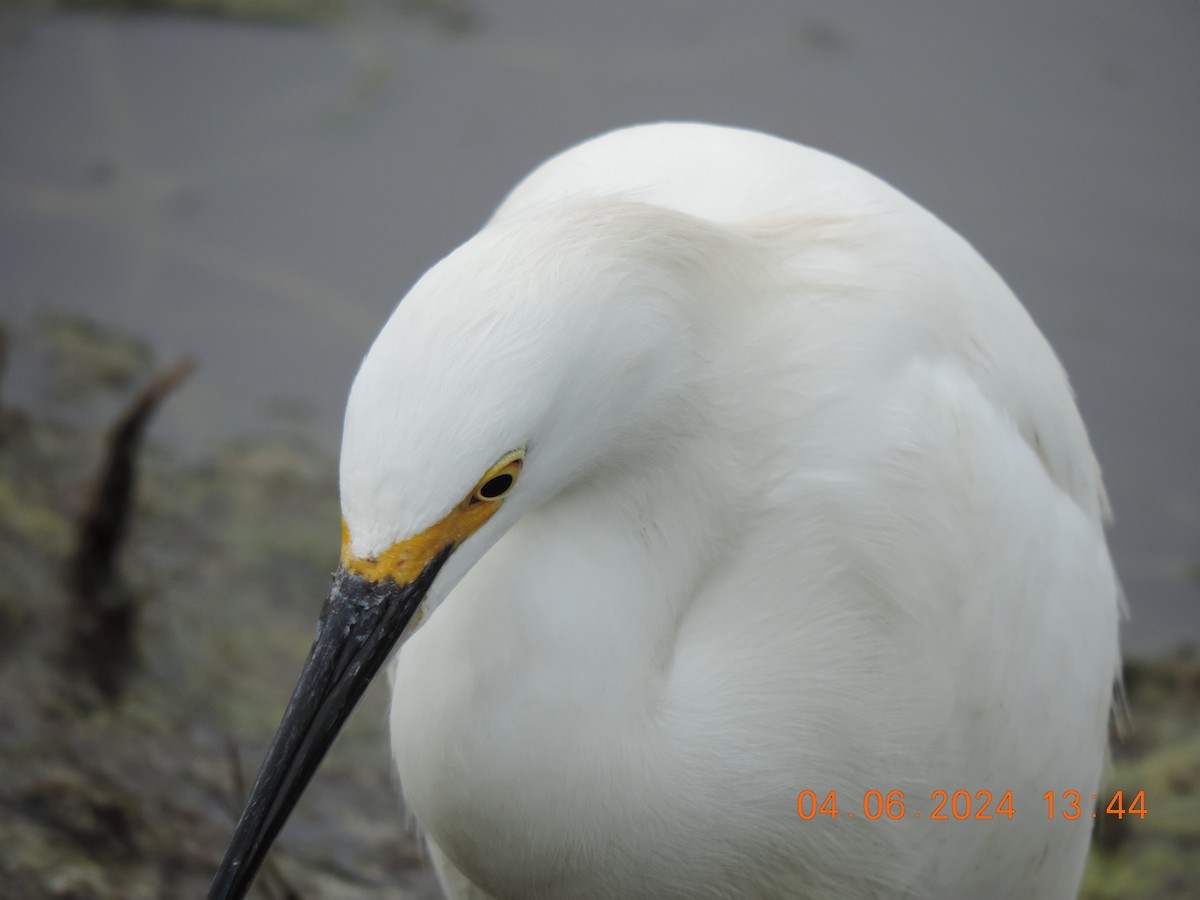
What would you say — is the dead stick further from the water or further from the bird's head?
the bird's head

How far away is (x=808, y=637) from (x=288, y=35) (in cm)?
448

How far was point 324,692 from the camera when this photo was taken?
1.26 metres

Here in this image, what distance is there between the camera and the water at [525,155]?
433 centimetres

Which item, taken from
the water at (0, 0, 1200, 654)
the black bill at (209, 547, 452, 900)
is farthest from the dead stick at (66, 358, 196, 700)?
the black bill at (209, 547, 452, 900)

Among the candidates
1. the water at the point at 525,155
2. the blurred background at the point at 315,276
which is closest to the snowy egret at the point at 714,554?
the blurred background at the point at 315,276

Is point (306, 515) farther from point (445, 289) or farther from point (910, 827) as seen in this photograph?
point (445, 289)

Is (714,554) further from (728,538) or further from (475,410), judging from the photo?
(475,410)

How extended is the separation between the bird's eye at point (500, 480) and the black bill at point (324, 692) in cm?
6

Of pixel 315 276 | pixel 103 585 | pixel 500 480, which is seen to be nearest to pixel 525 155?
pixel 315 276

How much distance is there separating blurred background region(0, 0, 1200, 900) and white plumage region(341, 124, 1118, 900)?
0.97 metres

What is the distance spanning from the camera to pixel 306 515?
3795mm

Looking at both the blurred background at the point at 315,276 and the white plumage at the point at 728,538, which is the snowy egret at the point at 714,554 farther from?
the blurred background at the point at 315,276

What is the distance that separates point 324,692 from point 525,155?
156 inches
